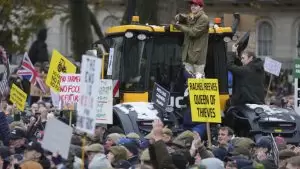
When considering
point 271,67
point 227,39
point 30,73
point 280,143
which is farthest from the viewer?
point 30,73

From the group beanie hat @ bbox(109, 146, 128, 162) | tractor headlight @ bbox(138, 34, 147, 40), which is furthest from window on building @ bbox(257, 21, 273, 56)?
beanie hat @ bbox(109, 146, 128, 162)

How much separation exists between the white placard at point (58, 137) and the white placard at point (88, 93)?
1.17ft

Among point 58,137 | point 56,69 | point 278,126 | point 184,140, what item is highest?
point 58,137

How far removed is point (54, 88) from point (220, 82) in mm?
2401

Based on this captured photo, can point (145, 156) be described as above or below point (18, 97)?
above

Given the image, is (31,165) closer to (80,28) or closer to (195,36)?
(195,36)

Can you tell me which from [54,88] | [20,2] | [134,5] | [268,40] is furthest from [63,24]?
[54,88]

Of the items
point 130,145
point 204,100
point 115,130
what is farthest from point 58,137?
point 115,130

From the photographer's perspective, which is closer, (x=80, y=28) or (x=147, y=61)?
(x=147, y=61)

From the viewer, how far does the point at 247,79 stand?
17797 millimetres

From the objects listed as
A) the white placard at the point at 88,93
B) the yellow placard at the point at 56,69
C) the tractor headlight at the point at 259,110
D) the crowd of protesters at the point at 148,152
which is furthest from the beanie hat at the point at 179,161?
the yellow placard at the point at 56,69

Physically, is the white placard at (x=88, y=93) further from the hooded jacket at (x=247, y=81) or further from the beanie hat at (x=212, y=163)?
the hooded jacket at (x=247, y=81)

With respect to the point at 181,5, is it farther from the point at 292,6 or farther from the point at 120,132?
the point at 292,6

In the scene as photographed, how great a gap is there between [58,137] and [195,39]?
5.98 meters
